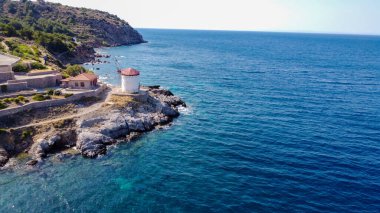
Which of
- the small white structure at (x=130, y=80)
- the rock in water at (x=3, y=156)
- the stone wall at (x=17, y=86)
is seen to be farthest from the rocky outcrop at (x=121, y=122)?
the stone wall at (x=17, y=86)

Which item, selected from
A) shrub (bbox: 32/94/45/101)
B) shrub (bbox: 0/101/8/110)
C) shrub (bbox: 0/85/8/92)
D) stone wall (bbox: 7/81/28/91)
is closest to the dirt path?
shrub (bbox: 0/101/8/110)


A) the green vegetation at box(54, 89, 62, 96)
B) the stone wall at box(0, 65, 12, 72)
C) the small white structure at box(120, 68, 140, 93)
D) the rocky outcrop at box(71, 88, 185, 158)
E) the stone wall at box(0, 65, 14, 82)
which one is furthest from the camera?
the small white structure at box(120, 68, 140, 93)

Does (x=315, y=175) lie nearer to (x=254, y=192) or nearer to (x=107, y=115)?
(x=254, y=192)

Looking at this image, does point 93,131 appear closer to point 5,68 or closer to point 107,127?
point 107,127

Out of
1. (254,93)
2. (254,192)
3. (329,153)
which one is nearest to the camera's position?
(254,192)

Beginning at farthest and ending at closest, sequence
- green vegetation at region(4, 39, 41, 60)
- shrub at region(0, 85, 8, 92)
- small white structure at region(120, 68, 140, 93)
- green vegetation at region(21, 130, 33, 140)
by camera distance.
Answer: green vegetation at region(4, 39, 41, 60)
small white structure at region(120, 68, 140, 93)
shrub at region(0, 85, 8, 92)
green vegetation at region(21, 130, 33, 140)

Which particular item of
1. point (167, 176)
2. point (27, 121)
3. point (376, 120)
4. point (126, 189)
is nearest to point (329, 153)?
point (376, 120)

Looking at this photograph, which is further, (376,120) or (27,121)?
(376,120)

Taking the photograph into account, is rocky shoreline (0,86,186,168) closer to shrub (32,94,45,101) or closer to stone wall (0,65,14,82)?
shrub (32,94,45,101)
